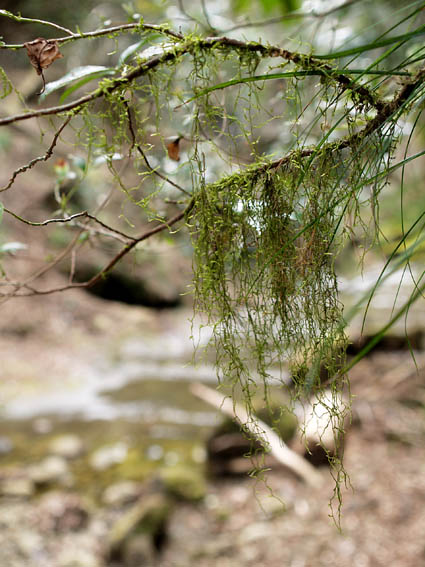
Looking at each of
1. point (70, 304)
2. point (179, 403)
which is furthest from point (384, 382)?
point (70, 304)

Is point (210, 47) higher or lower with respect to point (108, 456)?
higher

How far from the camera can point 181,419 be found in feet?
14.8

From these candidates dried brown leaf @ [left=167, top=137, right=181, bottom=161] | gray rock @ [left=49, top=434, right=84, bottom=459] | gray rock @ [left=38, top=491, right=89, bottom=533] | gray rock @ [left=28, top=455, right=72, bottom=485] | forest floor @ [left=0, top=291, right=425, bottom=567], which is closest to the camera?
dried brown leaf @ [left=167, top=137, right=181, bottom=161]

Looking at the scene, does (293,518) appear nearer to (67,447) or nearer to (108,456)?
(108,456)

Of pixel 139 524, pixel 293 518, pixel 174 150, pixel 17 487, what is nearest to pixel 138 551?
pixel 139 524

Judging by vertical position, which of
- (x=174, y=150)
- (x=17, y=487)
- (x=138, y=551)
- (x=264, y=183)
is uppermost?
(x=174, y=150)

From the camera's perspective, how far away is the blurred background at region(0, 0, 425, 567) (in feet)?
4.45

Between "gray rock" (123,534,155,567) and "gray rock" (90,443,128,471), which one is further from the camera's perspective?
"gray rock" (90,443,128,471)

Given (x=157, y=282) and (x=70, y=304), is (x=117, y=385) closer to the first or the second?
(x=70, y=304)

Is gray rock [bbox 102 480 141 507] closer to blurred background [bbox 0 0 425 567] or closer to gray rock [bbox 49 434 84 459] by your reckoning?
blurred background [bbox 0 0 425 567]

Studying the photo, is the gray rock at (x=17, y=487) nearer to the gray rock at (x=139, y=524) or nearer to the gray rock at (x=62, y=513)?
the gray rock at (x=62, y=513)

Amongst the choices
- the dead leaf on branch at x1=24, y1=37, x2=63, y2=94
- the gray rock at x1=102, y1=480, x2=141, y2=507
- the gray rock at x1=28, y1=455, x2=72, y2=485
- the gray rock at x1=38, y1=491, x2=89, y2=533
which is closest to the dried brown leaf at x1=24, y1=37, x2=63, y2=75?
the dead leaf on branch at x1=24, y1=37, x2=63, y2=94

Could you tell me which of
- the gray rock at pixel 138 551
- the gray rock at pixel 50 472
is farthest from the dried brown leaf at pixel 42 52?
the gray rock at pixel 50 472

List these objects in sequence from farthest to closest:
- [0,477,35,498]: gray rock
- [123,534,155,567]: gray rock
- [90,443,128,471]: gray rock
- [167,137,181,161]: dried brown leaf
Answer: [90,443,128,471]: gray rock → [0,477,35,498]: gray rock → [123,534,155,567]: gray rock → [167,137,181,161]: dried brown leaf
